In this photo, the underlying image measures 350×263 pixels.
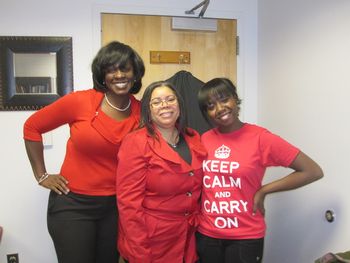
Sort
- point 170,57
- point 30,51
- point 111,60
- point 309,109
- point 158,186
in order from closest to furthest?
point 158,186 → point 111,60 → point 309,109 → point 30,51 → point 170,57

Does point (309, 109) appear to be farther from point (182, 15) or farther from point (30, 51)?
point (30, 51)

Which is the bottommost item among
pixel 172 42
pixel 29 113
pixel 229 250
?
pixel 229 250

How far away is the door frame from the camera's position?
2.36m

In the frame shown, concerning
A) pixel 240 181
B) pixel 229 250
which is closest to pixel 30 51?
pixel 240 181

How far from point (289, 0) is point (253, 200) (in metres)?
1.35

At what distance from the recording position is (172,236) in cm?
145

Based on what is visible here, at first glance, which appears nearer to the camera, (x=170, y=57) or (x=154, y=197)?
(x=154, y=197)

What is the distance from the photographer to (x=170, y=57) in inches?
98.1

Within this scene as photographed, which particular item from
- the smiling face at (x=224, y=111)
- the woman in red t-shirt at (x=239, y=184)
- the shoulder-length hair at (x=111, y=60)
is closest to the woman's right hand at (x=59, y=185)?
the shoulder-length hair at (x=111, y=60)

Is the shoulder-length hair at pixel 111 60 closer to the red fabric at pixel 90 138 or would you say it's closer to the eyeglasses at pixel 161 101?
the red fabric at pixel 90 138

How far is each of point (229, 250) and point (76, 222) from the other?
681 millimetres

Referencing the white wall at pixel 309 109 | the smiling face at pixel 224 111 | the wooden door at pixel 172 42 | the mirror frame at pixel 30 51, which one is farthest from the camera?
the wooden door at pixel 172 42

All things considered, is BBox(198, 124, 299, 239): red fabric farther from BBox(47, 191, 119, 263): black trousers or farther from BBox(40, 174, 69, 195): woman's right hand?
BBox(40, 174, 69, 195): woman's right hand

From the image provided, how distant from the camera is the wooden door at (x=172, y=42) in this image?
2412 millimetres
